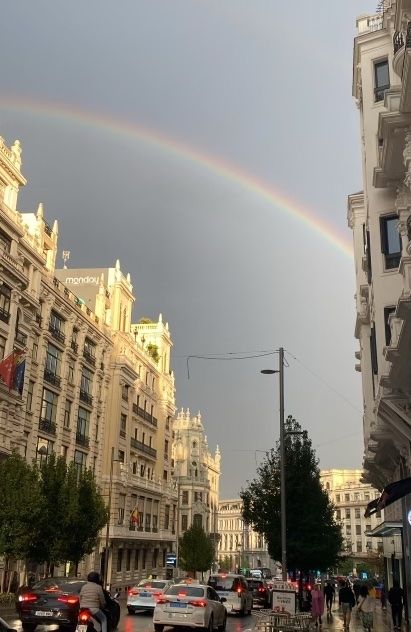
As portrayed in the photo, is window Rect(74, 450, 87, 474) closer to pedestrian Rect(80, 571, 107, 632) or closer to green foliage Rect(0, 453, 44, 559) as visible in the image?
green foliage Rect(0, 453, 44, 559)

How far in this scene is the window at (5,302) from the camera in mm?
37375

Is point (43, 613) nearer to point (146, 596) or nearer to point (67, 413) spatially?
point (146, 596)

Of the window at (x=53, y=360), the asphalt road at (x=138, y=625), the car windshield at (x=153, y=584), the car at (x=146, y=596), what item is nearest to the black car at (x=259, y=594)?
the asphalt road at (x=138, y=625)

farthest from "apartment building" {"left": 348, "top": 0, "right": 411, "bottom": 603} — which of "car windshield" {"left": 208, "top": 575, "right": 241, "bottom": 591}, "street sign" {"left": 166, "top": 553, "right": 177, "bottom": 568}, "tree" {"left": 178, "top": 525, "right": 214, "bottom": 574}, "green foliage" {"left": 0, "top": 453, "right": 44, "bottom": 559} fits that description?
"tree" {"left": 178, "top": 525, "right": 214, "bottom": 574}

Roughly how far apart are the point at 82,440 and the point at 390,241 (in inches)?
1361

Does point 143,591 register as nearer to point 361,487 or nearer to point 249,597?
point 249,597

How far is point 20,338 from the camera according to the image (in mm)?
40500

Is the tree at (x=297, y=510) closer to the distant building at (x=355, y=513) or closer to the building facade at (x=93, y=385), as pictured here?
the building facade at (x=93, y=385)

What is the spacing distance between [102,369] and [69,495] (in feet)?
72.2

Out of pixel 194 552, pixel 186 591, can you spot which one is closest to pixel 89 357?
pixel 194 552

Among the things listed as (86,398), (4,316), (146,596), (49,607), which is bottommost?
(146,596)

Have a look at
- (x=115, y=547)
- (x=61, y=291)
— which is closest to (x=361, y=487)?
(x=115, y=547)

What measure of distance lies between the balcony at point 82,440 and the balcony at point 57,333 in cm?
811

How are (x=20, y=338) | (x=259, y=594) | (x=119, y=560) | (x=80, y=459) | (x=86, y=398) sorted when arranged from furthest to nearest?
1. (x=119, y=560)
2. (x=86, y=398)
3. (x=80, y=459)
4. (x=20, y=338)
5. (x=259, y=594)
